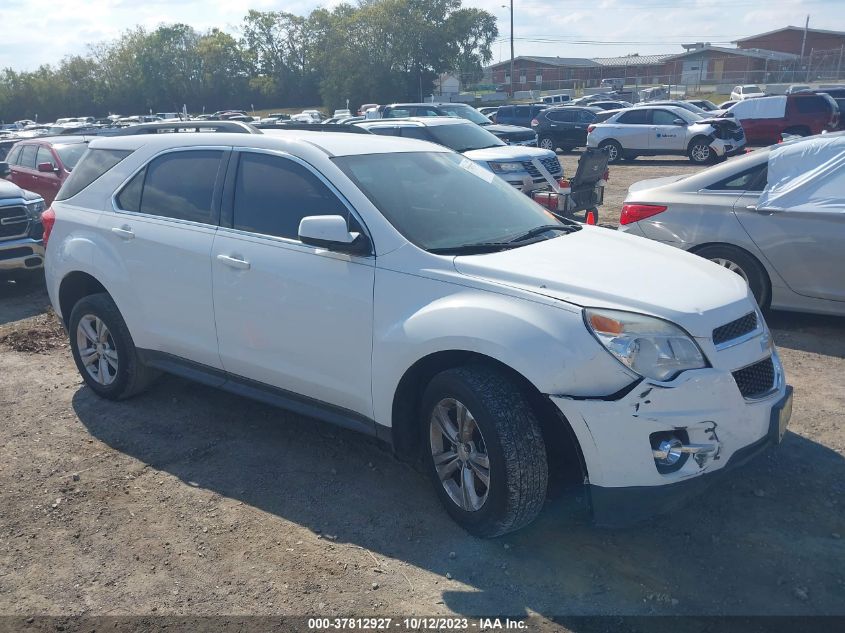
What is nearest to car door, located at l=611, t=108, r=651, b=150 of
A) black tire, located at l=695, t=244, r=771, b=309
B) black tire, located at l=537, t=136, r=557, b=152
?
black tire, located at l=537, t=136, r=557, b=152

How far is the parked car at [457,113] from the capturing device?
19.5 metres

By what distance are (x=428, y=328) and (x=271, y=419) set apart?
78.1 inches

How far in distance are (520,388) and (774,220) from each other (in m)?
3.95

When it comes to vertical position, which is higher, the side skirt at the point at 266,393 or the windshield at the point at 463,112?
the windshield at the point at 463,112

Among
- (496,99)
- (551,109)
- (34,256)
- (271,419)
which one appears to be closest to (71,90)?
(496,99)

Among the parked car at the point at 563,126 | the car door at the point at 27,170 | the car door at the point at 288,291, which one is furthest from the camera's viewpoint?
the parked car at the point at 563,126

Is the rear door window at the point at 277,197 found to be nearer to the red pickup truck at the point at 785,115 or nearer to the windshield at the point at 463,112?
the windshield at the point at 463,112

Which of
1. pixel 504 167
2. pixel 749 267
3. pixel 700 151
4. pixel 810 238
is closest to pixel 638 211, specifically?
pixel 749 267

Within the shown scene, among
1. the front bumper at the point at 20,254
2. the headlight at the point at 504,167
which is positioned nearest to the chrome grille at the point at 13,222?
the front bumper at the point at 20,254

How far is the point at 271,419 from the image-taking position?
5.02m

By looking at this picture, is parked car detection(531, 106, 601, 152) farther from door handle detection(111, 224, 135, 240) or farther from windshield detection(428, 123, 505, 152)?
door handle detection(111, 224, 135, 240)

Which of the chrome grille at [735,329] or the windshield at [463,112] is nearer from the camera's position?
the chrome grille at [735,329]

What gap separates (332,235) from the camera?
366 cm

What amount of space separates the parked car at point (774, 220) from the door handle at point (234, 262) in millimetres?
4156
